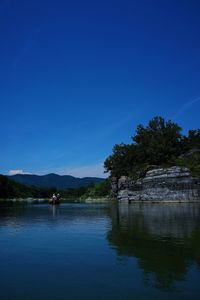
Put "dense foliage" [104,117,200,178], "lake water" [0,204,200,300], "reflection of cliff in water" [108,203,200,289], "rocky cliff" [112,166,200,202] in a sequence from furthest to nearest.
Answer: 1. "dense foliage" [104,117,200,178]
2. "rocky cliff" [112,166,200,202]
3. "reflection of cliff in water" [108,203,200,289]
4. "lake water" [0,204,200,300]

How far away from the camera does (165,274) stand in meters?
17.9

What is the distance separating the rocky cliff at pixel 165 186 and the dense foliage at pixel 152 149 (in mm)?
5845

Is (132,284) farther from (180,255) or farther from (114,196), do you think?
(114,196)

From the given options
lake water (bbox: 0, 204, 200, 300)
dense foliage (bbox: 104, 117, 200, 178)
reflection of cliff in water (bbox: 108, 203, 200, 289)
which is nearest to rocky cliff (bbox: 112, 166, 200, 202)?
dense foliage (bbox: 104, 117, 200, 178)

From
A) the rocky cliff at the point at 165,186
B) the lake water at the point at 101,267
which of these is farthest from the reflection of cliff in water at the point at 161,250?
the rocky cliff at the point at 165,186

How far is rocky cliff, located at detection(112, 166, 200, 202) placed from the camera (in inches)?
4072

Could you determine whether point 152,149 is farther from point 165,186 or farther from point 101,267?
point 101,267

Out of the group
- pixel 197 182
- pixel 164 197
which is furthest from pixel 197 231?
pixel 164 197

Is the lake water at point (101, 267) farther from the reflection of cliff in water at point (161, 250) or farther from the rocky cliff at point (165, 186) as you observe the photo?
the rocky cliff at point (165, 186)

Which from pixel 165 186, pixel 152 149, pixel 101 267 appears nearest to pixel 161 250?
pixel 101 267

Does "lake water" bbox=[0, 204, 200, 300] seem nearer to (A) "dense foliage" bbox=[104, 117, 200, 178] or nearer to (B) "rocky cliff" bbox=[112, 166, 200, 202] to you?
(B) "rocky cliff" bbox=[112, 166, 200, 202]

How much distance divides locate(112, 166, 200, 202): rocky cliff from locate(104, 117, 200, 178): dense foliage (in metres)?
5.84

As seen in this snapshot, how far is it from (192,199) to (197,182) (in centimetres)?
530

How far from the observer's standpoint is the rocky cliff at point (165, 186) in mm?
103438
